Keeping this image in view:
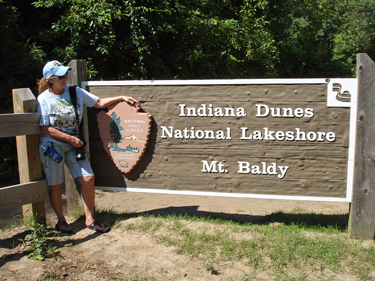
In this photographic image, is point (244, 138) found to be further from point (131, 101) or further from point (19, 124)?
point (19, 124)

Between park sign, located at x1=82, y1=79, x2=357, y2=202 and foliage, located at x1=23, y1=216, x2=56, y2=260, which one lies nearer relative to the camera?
foliage, located at x1=23, y1=216, x2=56, y2=260

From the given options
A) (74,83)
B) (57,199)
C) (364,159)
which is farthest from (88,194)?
(364,159)

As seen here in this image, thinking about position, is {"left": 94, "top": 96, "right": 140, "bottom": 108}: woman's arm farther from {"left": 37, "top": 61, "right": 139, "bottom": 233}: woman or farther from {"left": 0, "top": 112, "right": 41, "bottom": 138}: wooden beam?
{"left": 0, "top": 112, "right": 41, "bottom": 138}: wooden beam

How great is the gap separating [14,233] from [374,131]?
11.9 ft

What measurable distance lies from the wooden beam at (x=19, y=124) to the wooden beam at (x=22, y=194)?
1.66 ft

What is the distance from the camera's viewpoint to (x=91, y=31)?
6586 mm

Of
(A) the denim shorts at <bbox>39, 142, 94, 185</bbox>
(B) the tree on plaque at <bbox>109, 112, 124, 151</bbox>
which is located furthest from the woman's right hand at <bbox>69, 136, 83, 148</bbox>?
(B) the tree on plaque at <bbox>109, 112, 124, 151</bbox>

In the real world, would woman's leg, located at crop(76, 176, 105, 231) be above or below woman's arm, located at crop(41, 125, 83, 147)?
below

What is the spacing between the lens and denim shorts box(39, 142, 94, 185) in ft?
12.2

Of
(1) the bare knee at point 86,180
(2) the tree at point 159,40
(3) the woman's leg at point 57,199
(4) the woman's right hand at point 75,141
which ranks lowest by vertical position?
(3) the woman's leg at point 57,199

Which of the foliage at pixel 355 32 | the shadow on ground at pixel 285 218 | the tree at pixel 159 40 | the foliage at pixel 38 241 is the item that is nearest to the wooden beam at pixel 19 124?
the foliage at pixel 38 241

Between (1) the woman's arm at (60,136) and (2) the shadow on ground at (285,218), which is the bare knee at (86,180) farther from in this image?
(2) the shadow on ground at (285,218)

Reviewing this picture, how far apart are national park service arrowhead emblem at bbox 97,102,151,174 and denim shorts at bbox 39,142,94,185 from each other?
36 cm

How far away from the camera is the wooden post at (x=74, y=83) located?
13.8 feet
